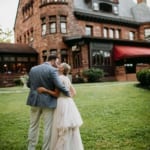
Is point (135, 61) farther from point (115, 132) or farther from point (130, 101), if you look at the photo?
point (115, 132)

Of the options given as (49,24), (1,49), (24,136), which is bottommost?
(24,136)

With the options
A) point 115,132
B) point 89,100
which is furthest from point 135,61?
point 115,132

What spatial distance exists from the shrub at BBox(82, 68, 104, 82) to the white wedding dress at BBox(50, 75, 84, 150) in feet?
73.2

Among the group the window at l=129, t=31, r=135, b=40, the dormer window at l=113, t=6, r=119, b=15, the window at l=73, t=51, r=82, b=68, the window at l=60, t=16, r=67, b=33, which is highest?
the dormer window at l=113, t=6, r=119, b=15

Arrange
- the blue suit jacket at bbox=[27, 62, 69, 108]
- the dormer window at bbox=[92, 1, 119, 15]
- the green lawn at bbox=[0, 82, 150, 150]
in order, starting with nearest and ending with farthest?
1. the blue suit jacket at bbox=[27, 62, 69, 108]
2. the green lawn at bbox=[0, 82, 150, 150]
3. the dormer window at bbox=[92, 1, 119, 15]

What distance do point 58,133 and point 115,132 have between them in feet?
9.97

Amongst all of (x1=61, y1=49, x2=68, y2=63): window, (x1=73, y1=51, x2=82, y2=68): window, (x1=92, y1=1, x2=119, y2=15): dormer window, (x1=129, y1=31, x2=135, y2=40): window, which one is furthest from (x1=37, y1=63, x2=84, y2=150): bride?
(x1=129, y1=31, x2=135, y2=40): window

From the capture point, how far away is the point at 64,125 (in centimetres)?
664

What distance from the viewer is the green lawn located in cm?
843

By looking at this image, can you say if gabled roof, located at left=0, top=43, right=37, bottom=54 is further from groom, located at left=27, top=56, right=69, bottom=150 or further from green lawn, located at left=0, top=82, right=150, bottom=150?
groom, located at left=27, top=56, right=69, bottom=150

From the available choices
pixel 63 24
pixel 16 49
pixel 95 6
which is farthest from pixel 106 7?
pixel 16 49

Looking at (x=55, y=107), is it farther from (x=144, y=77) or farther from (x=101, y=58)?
(x=101, y=58)

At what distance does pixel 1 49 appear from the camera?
107 ft

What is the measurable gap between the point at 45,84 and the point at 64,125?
3.09 feet
